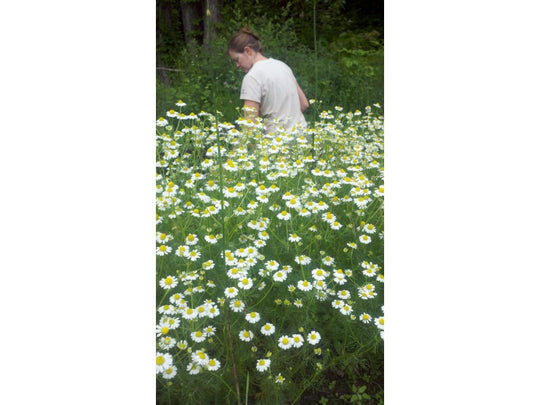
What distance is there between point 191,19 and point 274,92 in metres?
0.46

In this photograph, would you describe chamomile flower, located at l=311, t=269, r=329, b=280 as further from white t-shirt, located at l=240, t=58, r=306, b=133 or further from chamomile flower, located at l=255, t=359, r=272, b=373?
white t-shirt, located at l=240, t=58, r=306, b=133

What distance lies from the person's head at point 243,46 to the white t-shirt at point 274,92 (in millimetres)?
44

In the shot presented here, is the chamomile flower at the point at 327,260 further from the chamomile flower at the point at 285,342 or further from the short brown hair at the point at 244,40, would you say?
the short brown hair at the point at 244,40

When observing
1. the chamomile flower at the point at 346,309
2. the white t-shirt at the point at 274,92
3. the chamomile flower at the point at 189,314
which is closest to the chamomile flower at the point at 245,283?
the chamomile flower at the point at 189,314

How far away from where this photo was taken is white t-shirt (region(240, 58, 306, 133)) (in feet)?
4.38

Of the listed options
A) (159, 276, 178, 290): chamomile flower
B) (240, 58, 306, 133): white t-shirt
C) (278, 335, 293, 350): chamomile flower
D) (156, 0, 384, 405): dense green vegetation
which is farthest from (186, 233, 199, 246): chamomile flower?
(240, 58, 306, 133): white t-shirt

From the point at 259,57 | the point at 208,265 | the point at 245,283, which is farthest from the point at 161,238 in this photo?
the point at 259,57

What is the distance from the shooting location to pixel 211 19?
1064 millimetres

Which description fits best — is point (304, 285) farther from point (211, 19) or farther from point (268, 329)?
point (211, 19)
